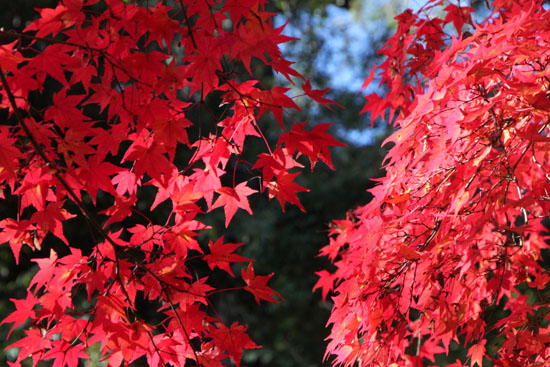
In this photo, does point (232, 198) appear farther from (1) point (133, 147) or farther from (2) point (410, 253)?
(2) point (410, 253)

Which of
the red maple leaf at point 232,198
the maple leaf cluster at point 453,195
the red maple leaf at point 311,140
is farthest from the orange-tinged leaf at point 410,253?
the red maple leaf at point 232,198

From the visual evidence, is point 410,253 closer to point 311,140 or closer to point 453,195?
point 453,195

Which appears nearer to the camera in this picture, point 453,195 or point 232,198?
point 453,195

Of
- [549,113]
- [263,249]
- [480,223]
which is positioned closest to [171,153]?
[480,223]

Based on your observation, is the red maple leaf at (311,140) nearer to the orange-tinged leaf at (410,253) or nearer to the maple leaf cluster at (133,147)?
the maple leaf cluster at (133,147)

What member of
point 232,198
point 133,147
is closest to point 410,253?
point 232,198

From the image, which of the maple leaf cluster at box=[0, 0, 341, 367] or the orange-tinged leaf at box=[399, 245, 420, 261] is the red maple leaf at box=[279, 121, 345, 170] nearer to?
the maple leaf cluster at box=[0, 0, 341, 367]

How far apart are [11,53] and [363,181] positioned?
Answer: 4708 mm

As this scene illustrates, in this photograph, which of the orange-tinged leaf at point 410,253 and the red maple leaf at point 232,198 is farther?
the red maple leaf at point 232,198

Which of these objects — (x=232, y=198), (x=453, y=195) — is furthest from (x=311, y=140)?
(x=453, y=195)

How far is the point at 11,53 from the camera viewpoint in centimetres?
118

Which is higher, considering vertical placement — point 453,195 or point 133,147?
point 453,195

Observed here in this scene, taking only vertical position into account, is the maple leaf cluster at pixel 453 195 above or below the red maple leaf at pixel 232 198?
above

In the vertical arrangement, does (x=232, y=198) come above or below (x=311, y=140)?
below
